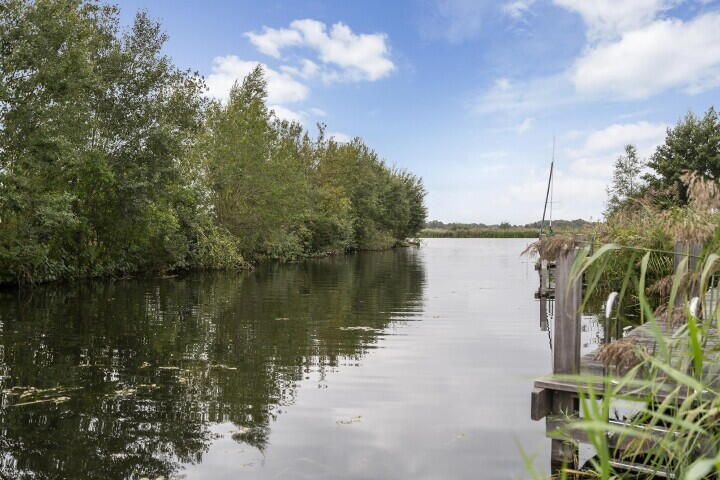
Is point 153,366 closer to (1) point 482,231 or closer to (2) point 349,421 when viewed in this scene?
(2) point 349,421

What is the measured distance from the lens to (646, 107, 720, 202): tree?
171 feet

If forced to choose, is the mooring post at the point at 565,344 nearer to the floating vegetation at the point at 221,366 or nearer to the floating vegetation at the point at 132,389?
the floating vegetation at the point at 132,389

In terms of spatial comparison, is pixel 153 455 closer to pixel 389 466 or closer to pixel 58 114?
pixel 389 466

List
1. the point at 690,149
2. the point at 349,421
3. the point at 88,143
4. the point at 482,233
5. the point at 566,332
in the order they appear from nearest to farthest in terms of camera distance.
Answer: the point at 566,332 → the point at 349,421 → the point at 88,143 → the point at 690,149 → the point at 482,233

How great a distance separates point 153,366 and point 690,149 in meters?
54.1

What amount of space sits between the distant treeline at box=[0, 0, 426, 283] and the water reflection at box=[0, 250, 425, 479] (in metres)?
3.22

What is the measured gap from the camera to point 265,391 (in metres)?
9.82

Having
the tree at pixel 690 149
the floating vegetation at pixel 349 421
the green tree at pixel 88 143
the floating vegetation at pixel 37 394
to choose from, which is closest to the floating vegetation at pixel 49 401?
the floating vegetation at pixel 37 394

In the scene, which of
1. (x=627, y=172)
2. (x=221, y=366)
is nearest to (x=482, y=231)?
(x=627, y=172)

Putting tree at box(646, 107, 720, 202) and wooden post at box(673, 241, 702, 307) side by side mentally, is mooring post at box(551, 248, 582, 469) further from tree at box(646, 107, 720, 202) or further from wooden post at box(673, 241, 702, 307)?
tree at box(646, 107, 720, 202)

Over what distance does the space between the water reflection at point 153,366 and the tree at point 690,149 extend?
38.9 m

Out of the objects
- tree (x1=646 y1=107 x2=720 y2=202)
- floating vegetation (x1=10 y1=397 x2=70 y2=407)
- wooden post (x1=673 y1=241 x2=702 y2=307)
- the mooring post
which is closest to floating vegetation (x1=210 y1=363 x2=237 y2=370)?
floating vegetation (x1=10 y1=397 x2=70 y2=407)

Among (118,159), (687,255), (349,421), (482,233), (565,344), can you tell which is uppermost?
(118,159)

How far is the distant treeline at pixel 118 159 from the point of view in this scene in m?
22.8
